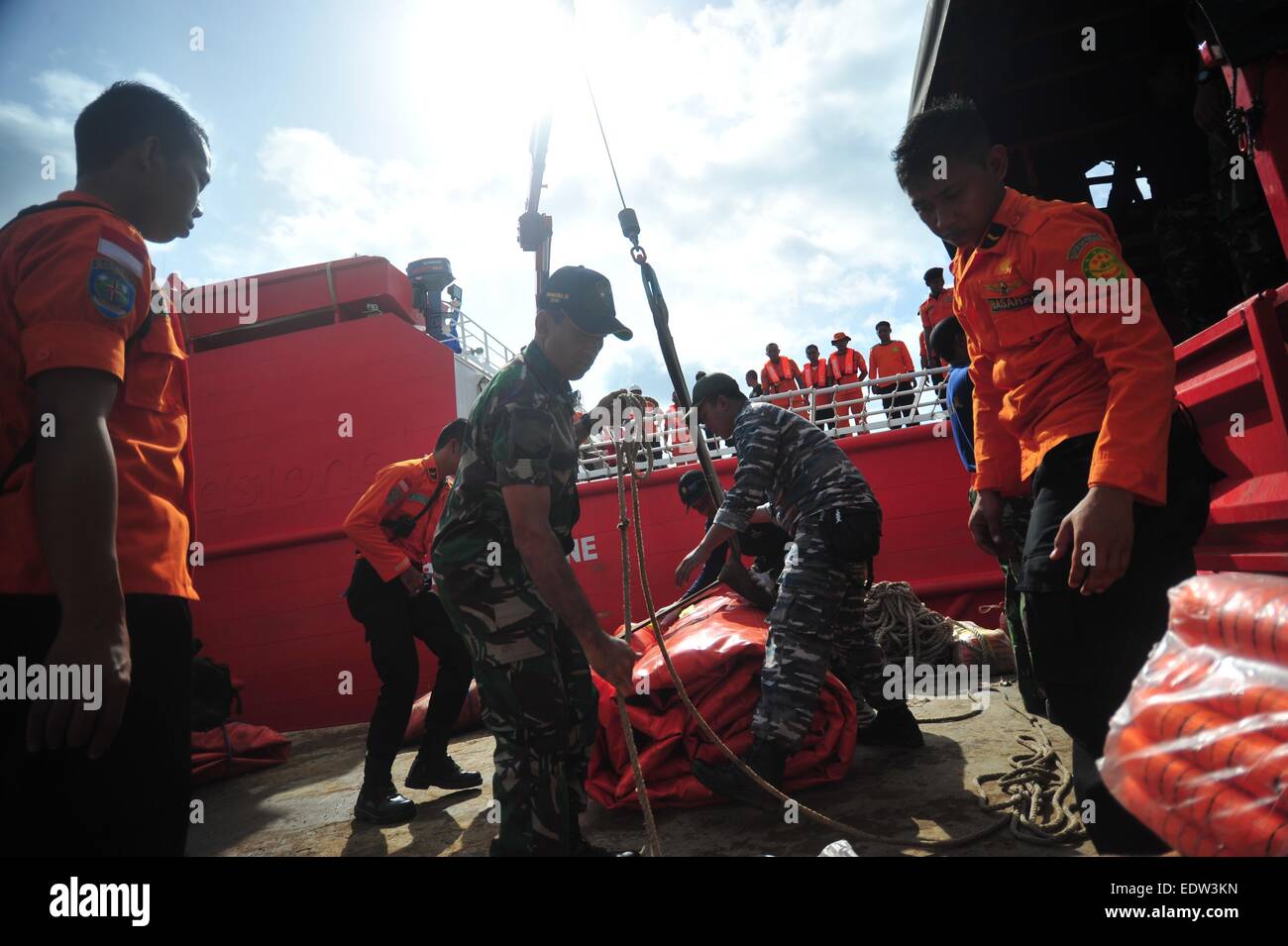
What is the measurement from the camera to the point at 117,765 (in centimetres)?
105

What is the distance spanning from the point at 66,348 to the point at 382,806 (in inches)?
110

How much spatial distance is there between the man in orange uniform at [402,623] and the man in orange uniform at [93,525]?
205 cm

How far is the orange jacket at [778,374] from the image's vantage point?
30.0 ft

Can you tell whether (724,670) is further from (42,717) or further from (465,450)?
(42,717)

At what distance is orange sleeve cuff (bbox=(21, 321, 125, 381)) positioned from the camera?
3.38 feet

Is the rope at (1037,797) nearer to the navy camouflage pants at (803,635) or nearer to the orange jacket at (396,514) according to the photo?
the navy camouflage pants at (803,635)

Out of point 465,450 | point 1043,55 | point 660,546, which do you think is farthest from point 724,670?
point 1043,55

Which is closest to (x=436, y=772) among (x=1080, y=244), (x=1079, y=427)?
(x=1079, y=427)

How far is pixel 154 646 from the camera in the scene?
3.74 feet

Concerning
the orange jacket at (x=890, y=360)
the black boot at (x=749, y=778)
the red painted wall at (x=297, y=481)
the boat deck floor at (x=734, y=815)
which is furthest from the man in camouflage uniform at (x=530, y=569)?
the orange jacket at (x=890, y=360)

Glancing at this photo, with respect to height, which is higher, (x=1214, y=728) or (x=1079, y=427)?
(x=1079, y=427)

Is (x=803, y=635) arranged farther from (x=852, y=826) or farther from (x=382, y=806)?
(x=382, y=806)

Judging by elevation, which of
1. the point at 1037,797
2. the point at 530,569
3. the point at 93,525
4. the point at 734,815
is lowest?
the point at 734,815

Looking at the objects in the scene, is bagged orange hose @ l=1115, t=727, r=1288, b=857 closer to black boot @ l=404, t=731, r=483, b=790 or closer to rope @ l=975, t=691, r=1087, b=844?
rope @ l=975, t=691, r=1087, b=844
